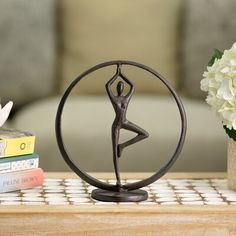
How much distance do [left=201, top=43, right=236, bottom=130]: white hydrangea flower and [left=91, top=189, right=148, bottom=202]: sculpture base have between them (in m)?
0.26

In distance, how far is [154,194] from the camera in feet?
5.61

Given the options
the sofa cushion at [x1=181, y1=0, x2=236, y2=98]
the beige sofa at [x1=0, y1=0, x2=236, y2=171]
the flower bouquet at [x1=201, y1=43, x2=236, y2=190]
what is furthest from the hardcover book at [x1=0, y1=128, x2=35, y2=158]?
the sofa cushion at [x1=181, y1=0, x2=236, y2=98]

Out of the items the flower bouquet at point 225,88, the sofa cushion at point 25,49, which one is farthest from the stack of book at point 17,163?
the sofa cushion at point 25,49

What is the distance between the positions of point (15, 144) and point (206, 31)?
155 cm

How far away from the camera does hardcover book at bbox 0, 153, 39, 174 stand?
1717 millimetres

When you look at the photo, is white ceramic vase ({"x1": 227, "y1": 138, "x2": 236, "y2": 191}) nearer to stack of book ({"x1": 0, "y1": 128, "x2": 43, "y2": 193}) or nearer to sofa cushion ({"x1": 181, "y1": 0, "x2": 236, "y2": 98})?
stack of book ({"x1": 0, "y1": 128, "x2": 43, "y2": 193})

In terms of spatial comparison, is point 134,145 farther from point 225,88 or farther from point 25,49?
point 225,88

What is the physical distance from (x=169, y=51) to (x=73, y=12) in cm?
43

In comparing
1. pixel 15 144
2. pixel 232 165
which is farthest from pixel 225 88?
pixel 15 144

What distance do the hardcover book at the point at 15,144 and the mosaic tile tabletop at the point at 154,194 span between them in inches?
3.6

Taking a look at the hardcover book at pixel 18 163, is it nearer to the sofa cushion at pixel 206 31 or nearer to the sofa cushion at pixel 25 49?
the sofa cushion at pixel 25 49

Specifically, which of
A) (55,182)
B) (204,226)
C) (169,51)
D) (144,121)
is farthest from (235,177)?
(169,51)

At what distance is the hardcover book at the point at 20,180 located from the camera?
1702 mm

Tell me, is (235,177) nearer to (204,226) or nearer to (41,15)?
(204,226)
